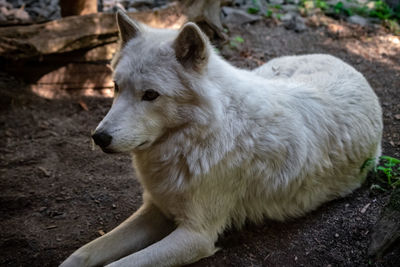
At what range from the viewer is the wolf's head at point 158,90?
9.19 ft

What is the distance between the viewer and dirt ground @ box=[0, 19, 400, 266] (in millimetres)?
3260

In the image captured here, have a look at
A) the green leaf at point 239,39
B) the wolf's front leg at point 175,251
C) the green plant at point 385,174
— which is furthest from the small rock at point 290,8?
the wolf's front leg at point 175,251

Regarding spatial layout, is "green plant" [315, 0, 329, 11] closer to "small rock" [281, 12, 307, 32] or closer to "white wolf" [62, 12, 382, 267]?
"small rock" [281, 12, 307, 32]

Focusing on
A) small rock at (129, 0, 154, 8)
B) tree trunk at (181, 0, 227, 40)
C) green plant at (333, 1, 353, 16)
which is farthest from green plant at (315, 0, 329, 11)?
small rock at (129, 0, 154, 8)

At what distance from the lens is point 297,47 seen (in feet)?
25.6

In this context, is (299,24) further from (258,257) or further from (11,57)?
(258,257)

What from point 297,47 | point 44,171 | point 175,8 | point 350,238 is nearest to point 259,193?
point 350,238

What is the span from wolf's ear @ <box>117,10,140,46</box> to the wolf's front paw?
176 centimetres

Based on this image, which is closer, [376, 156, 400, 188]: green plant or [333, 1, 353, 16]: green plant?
[376, 156, 400, 188]: green plant

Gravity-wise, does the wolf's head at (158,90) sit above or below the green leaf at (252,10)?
above

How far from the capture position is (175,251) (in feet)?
10.0

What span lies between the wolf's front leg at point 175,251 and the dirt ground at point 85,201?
15cm

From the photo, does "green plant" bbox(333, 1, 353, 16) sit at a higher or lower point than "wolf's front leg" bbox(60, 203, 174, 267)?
higher

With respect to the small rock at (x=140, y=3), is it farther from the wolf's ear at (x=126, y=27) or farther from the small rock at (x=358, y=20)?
the wolf's ear at (x=126, y=27)
